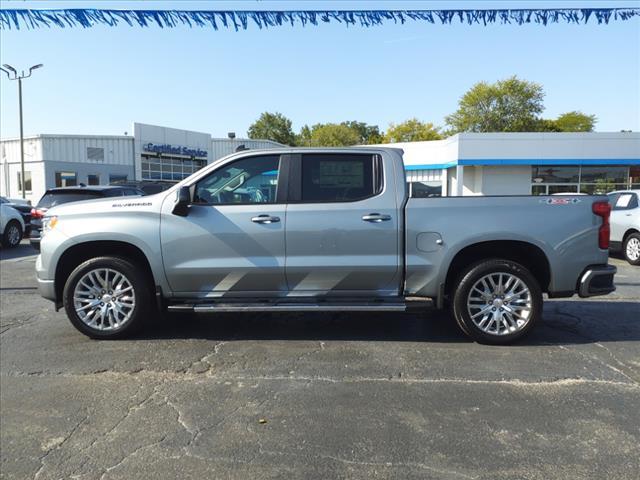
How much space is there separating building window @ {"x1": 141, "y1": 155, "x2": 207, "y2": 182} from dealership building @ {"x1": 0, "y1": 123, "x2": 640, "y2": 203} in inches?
3.0

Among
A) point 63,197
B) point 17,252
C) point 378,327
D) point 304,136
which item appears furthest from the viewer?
point 304,136

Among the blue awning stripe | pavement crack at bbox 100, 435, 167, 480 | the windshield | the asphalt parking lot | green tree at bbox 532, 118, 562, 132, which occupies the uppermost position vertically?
green tree at bbox 532, 118, 562, 132

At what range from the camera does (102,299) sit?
546 centimetres

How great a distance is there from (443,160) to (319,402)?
3006 centimetres

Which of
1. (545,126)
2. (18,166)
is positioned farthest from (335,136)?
(18,166)

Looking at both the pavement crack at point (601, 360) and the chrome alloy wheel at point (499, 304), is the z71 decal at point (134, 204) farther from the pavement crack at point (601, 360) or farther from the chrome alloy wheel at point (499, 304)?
the pavement crack at point (601, 360)

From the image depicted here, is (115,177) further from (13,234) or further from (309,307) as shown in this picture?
(309,307)

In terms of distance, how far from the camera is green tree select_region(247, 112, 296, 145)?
3612 inches

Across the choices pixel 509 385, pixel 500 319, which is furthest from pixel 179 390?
pixel 500 319

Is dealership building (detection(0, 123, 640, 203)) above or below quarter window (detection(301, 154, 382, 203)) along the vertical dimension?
above

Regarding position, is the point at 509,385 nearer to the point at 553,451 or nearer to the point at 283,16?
the point at 553,451

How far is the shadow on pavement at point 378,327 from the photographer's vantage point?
5.61 metres

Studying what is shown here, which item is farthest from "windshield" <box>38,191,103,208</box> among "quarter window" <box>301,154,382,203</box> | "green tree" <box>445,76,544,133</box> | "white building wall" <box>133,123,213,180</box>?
"green tree" <box>445,76,544,133</box>

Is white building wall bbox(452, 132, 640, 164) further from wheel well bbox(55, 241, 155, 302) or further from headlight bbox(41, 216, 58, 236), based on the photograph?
headlight bbox(41, 216, 58, 236)
